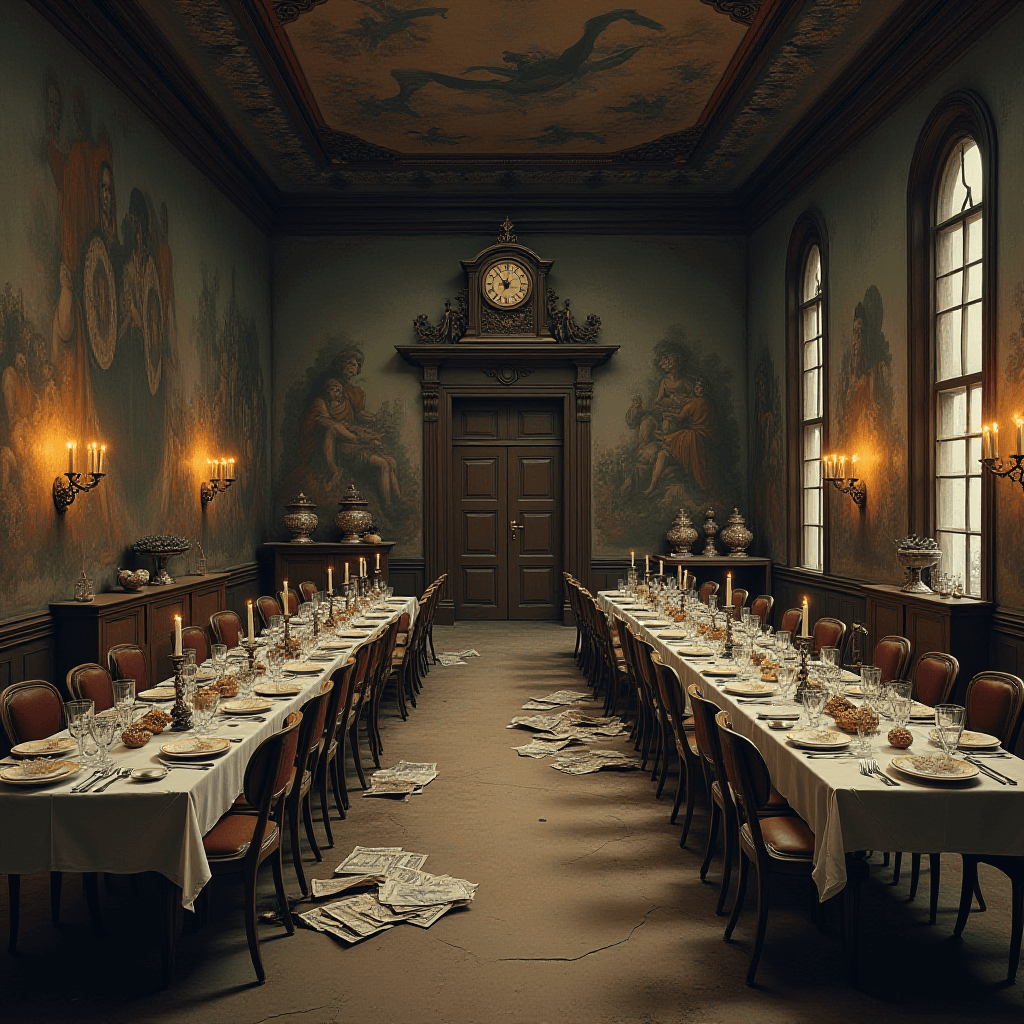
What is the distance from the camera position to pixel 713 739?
4.44 metres

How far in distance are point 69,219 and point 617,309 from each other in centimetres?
877

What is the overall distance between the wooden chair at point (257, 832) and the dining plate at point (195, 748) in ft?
0.76

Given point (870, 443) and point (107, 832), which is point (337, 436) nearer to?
point (870, 443)

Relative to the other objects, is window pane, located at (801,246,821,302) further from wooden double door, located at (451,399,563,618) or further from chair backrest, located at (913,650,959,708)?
chair backrest, located at (913,650,959,708)

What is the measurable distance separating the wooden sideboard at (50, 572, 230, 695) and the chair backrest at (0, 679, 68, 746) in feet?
7.88

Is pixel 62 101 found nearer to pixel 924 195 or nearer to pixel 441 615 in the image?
pixel 924 195

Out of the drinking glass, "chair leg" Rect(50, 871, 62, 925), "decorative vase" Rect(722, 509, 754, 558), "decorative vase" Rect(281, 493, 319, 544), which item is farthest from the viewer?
"decorative vase" Rect(722, 509, 754, 558)

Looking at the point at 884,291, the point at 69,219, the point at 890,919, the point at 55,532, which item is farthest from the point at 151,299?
the point at 890,919

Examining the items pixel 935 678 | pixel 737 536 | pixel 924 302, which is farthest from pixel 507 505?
pixel 935 678

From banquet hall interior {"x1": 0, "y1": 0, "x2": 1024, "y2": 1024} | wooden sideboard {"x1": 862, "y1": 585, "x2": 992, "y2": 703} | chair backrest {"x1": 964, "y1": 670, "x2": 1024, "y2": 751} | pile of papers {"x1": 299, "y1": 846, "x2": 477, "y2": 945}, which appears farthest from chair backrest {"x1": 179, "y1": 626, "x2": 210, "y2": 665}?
wooden sideboard {"x1": 862, "y1": 585, "x2": 992, "y2": 703}

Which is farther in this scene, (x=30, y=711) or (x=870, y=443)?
(x=870, y=443)

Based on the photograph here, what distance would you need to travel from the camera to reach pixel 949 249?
340 inches

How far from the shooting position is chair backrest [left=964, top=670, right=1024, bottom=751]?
4613 millimetres

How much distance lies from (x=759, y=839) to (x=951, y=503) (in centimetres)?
572
